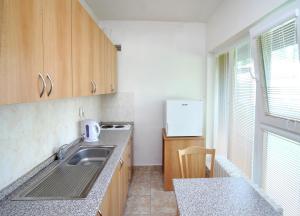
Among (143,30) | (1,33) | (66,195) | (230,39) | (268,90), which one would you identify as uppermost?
(143,30)

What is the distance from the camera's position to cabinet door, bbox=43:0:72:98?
1.17 meters

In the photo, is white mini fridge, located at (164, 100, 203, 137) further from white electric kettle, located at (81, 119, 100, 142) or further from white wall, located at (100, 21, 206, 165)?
white electric kettle, located at (81, 119, 100, 142)

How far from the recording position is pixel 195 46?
12.2ft

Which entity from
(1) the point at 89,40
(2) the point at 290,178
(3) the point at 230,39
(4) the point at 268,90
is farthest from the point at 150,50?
(2) the point at 290,178

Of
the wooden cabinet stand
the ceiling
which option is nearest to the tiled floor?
the wooden cabinet stand

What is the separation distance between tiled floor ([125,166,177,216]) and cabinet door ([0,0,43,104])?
6.93ft

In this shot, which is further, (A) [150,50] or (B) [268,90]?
(A) [150,50]

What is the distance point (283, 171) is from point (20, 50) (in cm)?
191

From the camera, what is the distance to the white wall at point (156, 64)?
3672 millimetres

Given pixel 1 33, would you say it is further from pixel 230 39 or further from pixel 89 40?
pixel 230 39

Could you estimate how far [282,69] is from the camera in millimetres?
1574

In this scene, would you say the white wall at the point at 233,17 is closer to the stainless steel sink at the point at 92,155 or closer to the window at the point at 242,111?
the window at the point at 242,111

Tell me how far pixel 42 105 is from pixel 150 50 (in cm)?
236

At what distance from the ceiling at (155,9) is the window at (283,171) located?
1.98m
